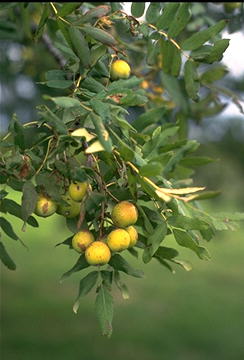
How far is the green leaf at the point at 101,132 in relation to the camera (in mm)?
1088

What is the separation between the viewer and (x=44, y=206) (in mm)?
1276

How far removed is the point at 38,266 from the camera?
8227 mm

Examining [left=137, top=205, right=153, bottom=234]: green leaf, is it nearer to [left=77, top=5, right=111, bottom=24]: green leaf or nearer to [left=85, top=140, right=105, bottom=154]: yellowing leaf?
[left=85, top=140, right=105, bottom=154]: yellowing leaf

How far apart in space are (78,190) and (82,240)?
90 mm

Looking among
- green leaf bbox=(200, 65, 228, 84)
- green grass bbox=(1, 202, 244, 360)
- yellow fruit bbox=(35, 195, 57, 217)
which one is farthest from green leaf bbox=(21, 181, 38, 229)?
green grass bbox=(1, 202, 244, 360)

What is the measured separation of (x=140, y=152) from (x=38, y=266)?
7086 mm

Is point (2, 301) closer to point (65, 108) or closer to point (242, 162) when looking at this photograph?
point (242, 162)

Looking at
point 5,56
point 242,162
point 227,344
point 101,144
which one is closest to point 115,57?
point 101,144

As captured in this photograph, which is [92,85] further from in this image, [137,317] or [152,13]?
[137,317]

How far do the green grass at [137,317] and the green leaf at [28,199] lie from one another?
3.16m

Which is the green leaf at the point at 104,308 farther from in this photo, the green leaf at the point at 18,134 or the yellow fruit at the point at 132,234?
the green leaf at the point at 18,134

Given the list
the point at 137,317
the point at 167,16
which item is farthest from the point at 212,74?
the point at 137,317

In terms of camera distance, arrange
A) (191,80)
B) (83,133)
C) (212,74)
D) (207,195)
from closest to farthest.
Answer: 1. (207,195)
2. (83,133)
3. (191,80)
4. (212,74)

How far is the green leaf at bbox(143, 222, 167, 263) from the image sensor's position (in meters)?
1.27
